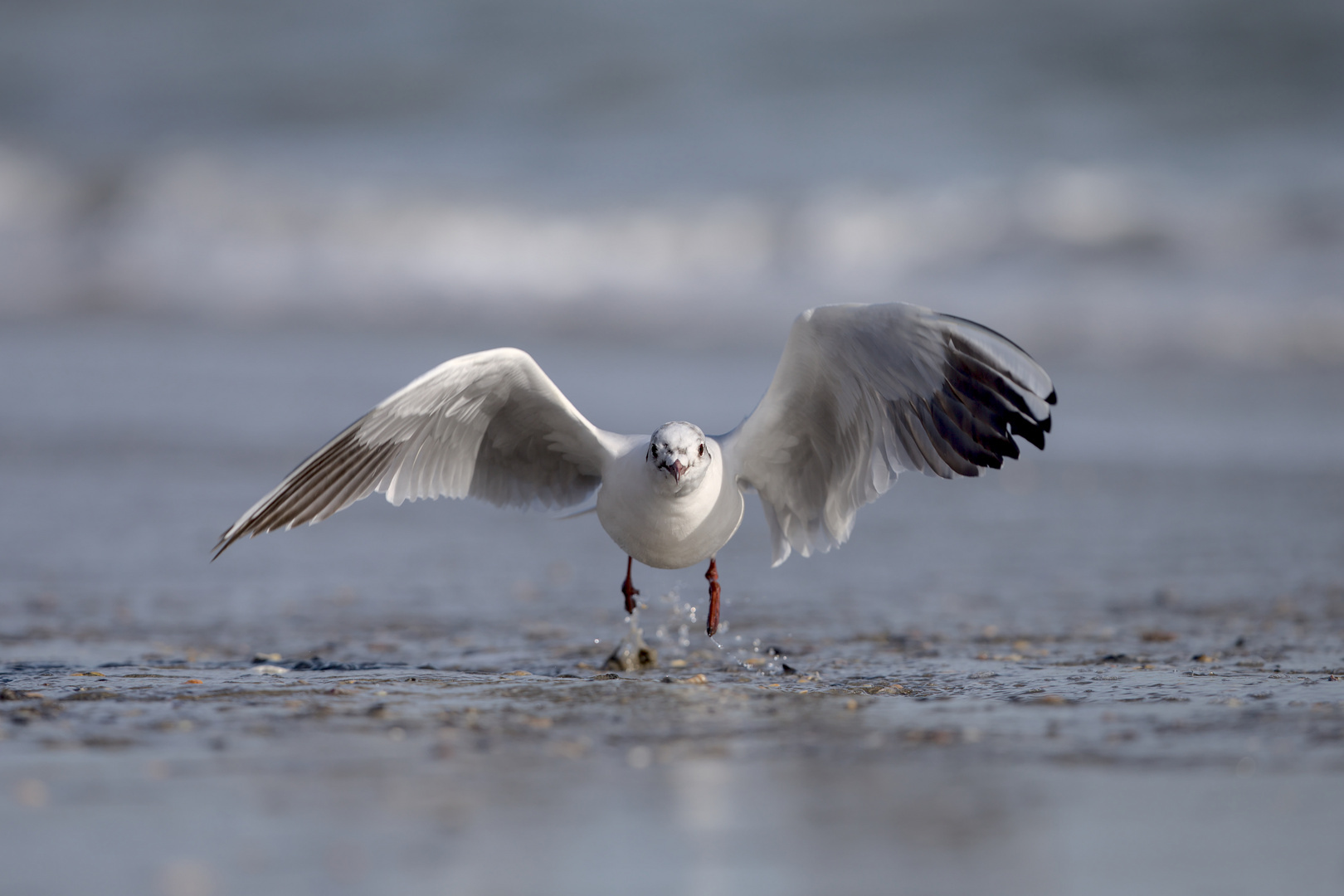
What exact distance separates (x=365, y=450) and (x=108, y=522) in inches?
111

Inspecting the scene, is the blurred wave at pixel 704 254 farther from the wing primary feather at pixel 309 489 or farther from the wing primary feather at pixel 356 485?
the wing primary feather at pixel 309 489

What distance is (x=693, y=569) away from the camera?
667 centimetres

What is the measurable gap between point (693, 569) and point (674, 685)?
266cm

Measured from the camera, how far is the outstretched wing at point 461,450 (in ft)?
15.4

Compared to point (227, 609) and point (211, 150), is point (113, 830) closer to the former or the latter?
point (227, 609)

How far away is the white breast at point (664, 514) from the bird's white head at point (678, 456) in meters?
0.08

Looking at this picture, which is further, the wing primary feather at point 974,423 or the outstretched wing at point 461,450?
the outstretched wing at point 461,450

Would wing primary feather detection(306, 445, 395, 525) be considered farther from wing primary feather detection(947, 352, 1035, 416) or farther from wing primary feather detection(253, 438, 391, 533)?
wing primary feather detection(947, 352, 1035, 416)

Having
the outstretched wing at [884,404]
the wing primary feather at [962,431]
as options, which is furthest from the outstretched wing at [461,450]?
the wing primary feather at [962,431]

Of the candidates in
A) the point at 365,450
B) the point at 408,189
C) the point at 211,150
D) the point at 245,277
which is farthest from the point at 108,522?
the point at 211,150

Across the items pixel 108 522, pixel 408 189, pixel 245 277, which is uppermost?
pixel 408 189

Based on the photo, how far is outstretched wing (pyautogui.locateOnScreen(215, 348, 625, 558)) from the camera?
4691mm

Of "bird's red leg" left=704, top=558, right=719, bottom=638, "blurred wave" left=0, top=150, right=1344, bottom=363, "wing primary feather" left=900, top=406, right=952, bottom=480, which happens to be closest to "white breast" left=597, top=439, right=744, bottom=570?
"bird's red leg" left=704, top=558, right=719, bottom=638

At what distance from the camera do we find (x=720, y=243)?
1706 cm
